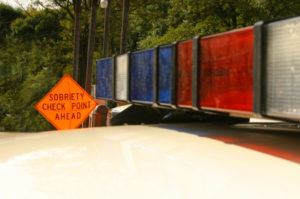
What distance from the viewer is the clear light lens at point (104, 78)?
13.8m

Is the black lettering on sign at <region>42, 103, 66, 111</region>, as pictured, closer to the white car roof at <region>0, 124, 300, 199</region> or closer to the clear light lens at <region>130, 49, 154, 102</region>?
the clear light lens at <region>130, 49, 154, 102</region>

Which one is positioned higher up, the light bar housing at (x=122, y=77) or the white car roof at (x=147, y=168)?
the light bar housing at (x=122, y=77)

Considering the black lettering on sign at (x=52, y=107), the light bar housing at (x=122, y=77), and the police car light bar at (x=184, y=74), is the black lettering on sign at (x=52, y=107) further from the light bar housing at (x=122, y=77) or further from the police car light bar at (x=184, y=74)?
the police car light bar at (x=184, y=74)

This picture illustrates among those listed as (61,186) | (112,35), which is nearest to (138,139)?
(61,186)

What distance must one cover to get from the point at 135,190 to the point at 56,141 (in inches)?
63.4

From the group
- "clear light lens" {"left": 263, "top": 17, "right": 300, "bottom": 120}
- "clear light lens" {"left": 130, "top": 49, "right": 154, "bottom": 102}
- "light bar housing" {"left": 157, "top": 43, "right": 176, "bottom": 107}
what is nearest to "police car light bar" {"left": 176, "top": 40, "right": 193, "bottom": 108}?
"light bar housing" {"left": 157, "top": 43, "right": 176, "bottom": 107}

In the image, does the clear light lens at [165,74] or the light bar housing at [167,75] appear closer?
the light bar housing at [167,75]

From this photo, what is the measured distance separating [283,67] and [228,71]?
4.66 feet

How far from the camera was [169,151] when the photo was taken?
3.13 metres

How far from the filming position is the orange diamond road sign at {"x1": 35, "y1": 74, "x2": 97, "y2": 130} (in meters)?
11.1

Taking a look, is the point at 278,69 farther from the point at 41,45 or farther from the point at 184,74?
the point at 41,45

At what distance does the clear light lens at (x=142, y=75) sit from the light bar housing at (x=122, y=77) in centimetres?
30

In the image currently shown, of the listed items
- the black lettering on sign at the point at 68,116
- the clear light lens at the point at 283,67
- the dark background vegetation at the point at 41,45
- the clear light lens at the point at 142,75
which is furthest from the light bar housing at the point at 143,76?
the dark background vegetation at the point at 41,45

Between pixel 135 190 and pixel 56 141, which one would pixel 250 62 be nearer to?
pixel 56 141
